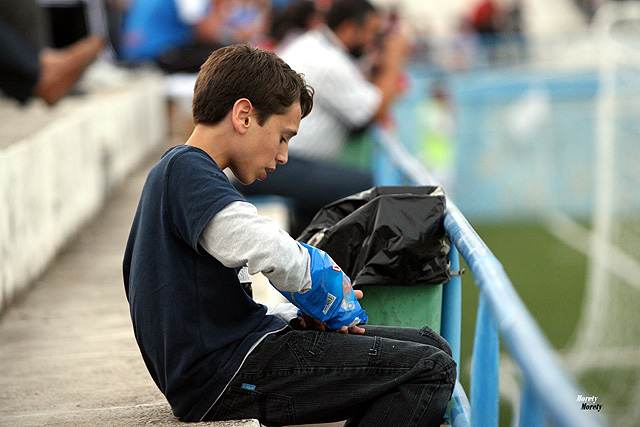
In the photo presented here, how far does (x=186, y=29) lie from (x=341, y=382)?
748cm

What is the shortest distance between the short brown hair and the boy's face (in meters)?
0.02

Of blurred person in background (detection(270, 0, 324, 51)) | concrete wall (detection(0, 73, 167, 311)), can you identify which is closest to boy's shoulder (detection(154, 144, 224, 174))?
concrete wall (detection(0, 73, 167, 311))

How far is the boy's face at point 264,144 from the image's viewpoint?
7.55 feet

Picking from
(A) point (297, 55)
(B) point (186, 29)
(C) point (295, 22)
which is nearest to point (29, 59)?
(A) point (297, 55)

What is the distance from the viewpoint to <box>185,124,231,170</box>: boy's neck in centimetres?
230

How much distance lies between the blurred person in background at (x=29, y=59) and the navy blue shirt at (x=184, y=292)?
3.57 metres

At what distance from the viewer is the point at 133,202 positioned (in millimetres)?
6703

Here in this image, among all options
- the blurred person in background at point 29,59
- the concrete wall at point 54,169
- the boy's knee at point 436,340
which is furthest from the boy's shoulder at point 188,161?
the blurred person in background at point 29,59

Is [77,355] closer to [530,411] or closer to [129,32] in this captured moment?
[530,411]

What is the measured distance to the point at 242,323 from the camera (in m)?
2.33

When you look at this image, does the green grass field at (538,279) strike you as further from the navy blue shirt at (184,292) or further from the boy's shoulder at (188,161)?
the boy's shoulder at (188,161)

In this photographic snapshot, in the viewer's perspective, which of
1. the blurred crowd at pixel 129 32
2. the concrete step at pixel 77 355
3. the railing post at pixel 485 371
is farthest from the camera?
the blurred crowd at pixel 129 32

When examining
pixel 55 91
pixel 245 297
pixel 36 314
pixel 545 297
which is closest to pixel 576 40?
pixel 545 297

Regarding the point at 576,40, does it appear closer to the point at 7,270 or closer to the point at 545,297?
the point at 545,297
